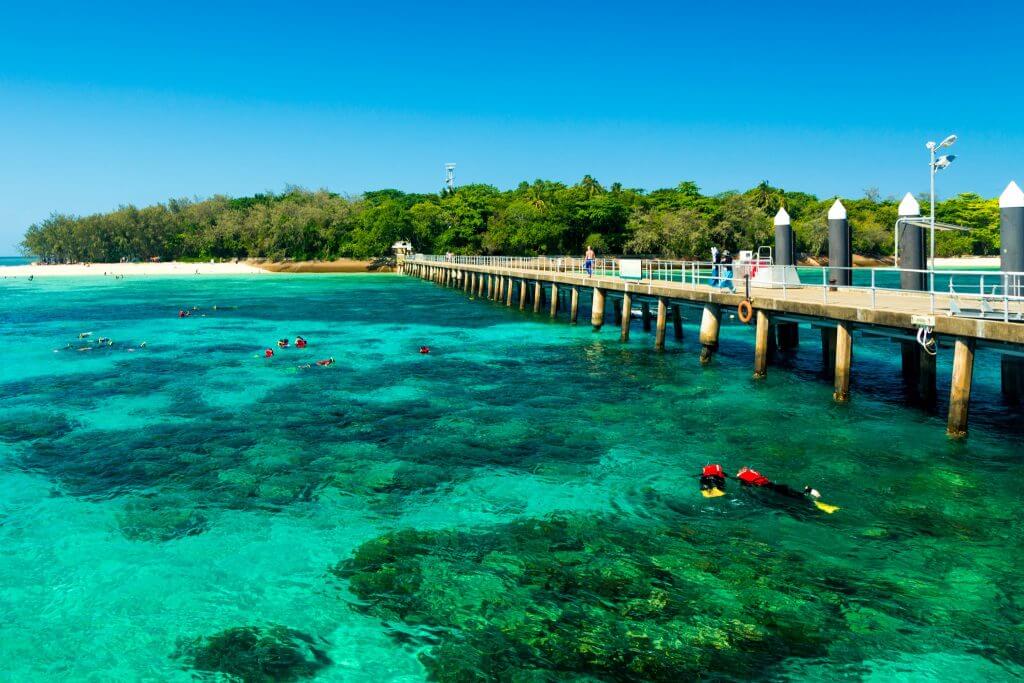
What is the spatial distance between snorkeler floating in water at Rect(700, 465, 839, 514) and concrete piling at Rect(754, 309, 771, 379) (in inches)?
396

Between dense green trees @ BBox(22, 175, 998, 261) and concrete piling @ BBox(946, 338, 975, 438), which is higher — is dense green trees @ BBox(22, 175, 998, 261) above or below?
above

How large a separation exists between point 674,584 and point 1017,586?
4.78 metres

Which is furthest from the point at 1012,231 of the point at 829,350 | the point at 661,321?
the point at 661,321

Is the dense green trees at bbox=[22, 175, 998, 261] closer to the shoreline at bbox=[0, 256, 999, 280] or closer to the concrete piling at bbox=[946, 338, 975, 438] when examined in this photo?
the shoreline at bbox=[0, 256, 999, 280]

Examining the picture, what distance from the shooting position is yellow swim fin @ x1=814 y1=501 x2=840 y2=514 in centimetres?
1251

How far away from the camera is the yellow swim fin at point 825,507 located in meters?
12.5

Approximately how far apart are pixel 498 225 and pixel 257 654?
3785 inches

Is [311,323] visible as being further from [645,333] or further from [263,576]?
[263,576]

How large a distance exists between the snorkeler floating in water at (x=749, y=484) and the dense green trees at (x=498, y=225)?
84728 mm

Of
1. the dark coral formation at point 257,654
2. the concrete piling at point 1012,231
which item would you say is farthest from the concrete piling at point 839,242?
the dark coral formation at point 257,654

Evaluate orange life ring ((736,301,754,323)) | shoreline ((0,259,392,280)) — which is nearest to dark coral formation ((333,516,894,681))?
orange life ring ((736,301,754,323))

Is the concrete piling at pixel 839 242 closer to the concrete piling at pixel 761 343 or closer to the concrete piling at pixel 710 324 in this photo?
the concrete piling at pixel 761 343

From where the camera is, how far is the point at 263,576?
35.2 feet

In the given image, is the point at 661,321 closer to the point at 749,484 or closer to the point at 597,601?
the point at 749,484
